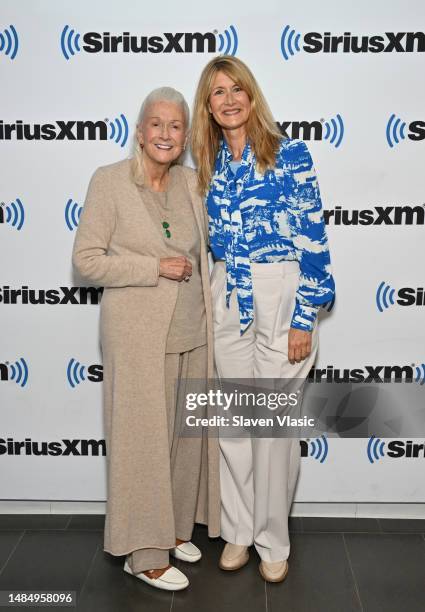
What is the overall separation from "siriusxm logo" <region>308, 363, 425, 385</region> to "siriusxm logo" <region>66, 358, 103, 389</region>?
940 millimetres

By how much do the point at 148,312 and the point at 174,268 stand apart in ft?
0.60

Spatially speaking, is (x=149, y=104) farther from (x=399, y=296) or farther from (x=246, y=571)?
(x=246, y=571)

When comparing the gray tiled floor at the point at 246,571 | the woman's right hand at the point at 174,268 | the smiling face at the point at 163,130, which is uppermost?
the smiling face at the point at 163,130

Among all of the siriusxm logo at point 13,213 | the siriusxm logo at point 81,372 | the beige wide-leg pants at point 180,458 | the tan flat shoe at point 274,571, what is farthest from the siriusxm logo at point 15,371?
the tan flat shoe at point 274,571

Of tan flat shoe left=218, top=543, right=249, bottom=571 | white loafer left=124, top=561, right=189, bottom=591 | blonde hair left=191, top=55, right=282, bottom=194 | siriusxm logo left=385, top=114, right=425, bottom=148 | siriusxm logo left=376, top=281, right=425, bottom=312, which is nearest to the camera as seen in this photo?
blonde hair left=191, top=55, right=282, bottom=194

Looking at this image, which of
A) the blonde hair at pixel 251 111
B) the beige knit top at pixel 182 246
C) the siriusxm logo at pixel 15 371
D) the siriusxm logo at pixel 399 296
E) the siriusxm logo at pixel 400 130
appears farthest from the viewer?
the siriusxm logo at pixel 15 371

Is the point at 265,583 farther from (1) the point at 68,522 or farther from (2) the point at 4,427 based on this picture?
(2) the point at 4,427

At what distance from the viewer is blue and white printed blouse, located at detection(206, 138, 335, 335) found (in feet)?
8.20

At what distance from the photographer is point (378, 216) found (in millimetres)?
3025

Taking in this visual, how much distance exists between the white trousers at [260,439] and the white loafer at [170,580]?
27 centimetres

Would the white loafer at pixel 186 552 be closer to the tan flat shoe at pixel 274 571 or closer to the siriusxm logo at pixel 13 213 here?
the tan flat shoe at pixel 274 571

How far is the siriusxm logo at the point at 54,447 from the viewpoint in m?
3.27

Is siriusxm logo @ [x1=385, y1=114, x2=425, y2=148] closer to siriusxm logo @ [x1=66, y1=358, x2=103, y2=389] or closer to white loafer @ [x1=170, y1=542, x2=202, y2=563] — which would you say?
siriusxm logo @ [x1=66, y1=358, x2=103, y2=389]

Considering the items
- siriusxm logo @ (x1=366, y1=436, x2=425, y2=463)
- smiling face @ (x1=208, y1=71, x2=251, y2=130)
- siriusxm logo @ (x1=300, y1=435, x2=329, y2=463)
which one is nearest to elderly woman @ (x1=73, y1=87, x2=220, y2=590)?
smiling face @ (x1=208, y1=71, x2=251, y2=130)
